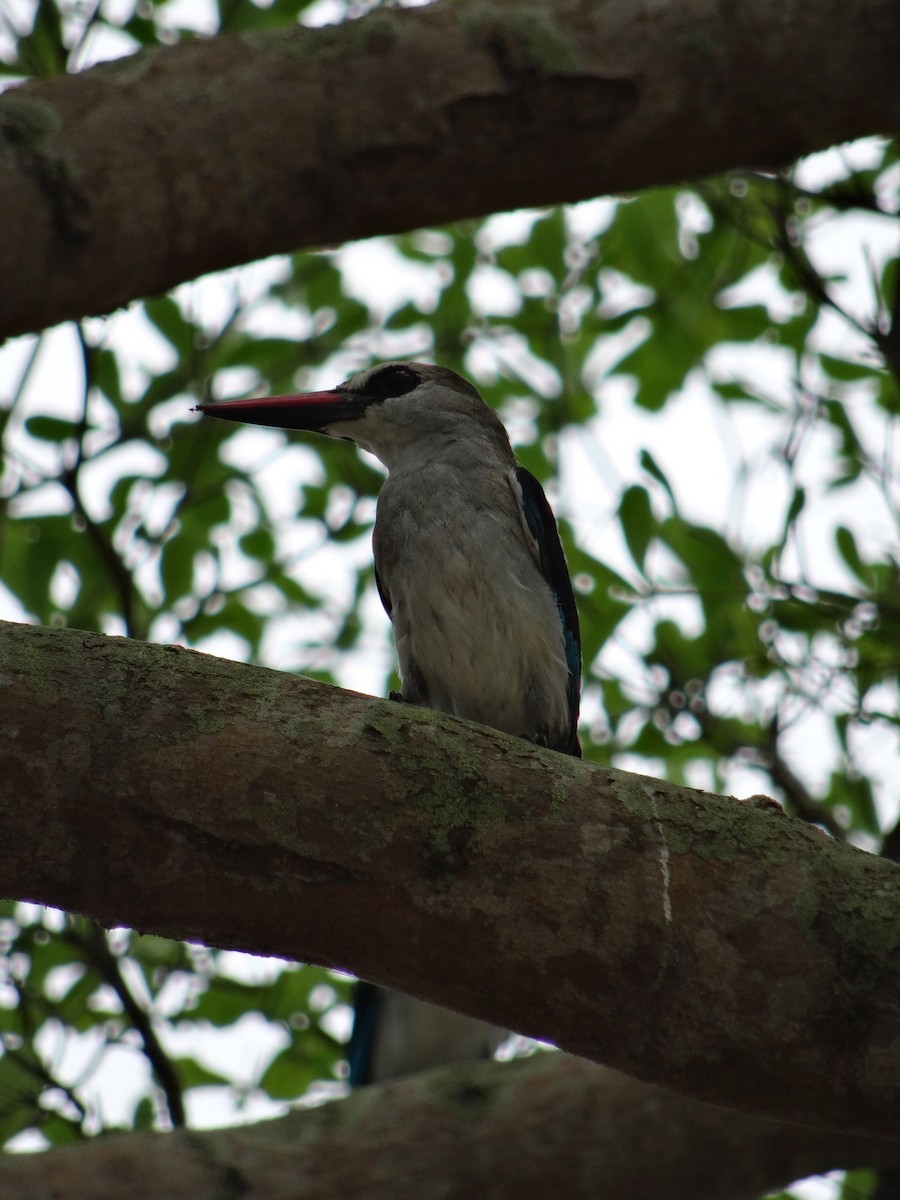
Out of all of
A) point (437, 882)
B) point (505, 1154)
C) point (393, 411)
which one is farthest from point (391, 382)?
point (437, 882)

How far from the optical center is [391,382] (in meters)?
5.42

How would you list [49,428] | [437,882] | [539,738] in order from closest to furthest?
[437,882] < [539,738] < [49,428]

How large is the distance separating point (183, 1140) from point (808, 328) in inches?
161

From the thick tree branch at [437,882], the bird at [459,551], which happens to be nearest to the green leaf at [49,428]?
the bird at [459,551]

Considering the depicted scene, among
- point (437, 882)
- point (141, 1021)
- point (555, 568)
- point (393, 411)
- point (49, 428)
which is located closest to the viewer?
point (437, 882)

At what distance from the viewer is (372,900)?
243 cm

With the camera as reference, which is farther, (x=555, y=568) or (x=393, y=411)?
(x=393, y=411)

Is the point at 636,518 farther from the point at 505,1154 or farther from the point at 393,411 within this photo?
the point at 505,1154

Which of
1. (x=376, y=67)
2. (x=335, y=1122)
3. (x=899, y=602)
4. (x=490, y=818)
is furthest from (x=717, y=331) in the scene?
(x=490, y=818)

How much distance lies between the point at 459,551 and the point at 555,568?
45 centimetres

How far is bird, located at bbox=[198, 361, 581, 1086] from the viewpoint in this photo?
4477 mm

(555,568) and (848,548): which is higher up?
(848,548)

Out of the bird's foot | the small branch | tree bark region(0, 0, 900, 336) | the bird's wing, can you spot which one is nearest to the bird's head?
the bird's wing

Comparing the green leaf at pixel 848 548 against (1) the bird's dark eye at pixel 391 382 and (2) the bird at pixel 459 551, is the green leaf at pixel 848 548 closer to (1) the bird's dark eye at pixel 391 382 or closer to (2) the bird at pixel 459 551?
(2) the bird at pixel 459 551
